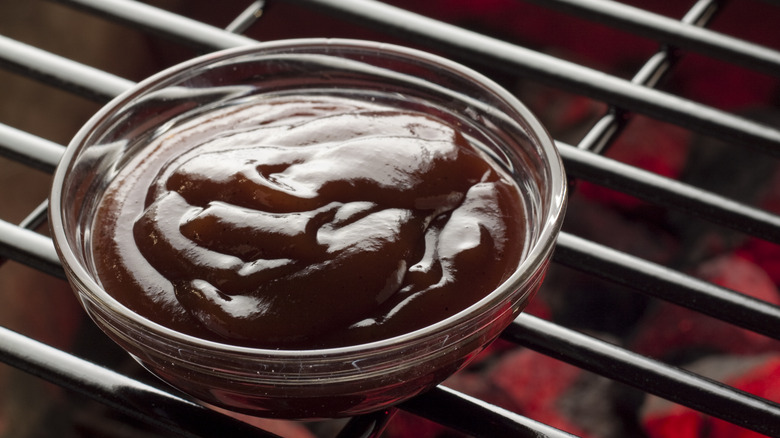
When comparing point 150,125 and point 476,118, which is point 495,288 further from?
point 150,125

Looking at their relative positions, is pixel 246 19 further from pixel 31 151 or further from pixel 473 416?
pixel 473 416

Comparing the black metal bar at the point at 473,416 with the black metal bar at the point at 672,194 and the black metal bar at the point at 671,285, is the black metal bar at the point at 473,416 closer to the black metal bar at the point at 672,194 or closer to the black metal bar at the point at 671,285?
the black metal bar at the point at 671,285

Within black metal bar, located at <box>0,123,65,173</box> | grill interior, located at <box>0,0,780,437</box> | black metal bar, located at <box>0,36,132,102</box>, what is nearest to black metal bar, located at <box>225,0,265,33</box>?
grill interior, located at <box>0,0,780,437</box>

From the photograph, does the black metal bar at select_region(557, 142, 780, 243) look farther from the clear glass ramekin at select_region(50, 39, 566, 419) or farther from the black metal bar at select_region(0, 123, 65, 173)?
the black metal bar at select_region(0, 123, 65, 173)

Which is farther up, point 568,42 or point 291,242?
point 291,242

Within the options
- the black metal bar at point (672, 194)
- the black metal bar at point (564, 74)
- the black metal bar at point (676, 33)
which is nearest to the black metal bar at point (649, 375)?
the black metal bar at point (672, 194)

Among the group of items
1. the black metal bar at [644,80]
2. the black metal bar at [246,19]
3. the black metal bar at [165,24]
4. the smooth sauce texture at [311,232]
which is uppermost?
the black metal bar at [165,24]

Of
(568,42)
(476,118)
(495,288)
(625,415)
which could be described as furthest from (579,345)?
(568,42)
